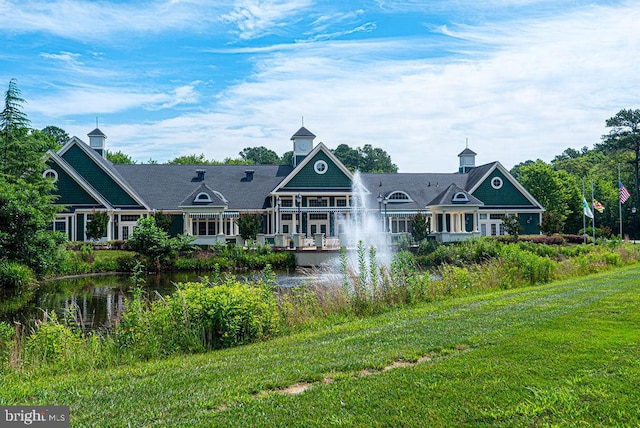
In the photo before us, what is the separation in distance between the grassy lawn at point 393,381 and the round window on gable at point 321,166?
30.0 metres

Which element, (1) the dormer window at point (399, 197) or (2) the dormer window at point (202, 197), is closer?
(2) the dormer window at point (202, 197)

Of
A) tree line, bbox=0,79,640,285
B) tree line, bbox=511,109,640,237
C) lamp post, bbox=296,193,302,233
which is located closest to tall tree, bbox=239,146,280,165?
tree line, bbox=0,79,640,285

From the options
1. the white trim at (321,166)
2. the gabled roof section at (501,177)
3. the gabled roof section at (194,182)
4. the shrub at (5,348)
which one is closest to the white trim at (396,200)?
the gabled roof section at (501,177)

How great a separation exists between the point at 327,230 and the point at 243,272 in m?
12.0

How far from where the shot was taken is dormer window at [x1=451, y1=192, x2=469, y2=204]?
122 feet

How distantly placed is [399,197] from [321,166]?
678 centimetres

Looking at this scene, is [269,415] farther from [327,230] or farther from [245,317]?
[327,230]

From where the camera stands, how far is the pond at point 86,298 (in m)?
13.2

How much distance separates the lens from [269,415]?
4.44 meters

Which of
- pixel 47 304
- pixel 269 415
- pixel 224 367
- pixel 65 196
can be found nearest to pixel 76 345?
pixel 224 367

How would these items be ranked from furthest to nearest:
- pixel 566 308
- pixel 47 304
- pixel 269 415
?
pixel 47 304 → pixel 566 308 → pixel 269 415

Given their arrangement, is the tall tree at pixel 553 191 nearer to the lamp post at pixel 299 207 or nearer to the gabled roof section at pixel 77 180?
the lamp post at pixel 299 207

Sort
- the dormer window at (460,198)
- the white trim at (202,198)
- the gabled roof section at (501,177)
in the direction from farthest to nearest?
the gabled roof section at (501,177) < the dormer window at (460,198) < the white trim at (202,198)

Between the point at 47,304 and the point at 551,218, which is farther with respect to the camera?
the point at 551,218
